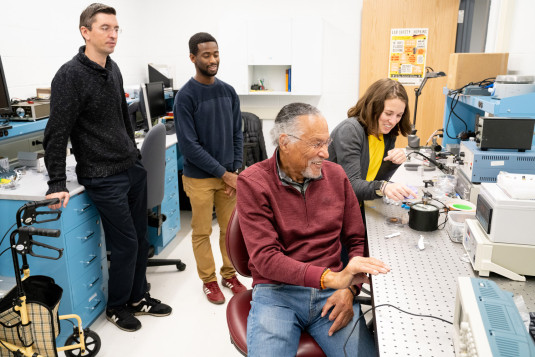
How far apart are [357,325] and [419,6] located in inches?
142

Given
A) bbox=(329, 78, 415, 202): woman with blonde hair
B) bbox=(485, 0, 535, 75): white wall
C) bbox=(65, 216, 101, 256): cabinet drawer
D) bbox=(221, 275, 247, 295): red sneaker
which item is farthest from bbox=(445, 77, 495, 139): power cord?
bbox=(65, 216, 101, 256): cabinet drawer

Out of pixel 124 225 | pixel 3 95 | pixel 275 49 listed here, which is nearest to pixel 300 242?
pixel 124 225

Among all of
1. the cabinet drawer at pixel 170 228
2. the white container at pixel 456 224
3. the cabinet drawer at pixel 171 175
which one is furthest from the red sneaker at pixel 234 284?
the white container at pixel 456 224

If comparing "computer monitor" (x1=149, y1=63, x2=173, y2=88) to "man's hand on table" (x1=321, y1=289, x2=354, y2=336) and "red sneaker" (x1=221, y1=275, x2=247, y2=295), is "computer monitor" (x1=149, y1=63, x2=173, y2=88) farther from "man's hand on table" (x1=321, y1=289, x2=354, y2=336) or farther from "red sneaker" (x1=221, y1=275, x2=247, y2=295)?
"man's hand on table" (x1=321, y1=289, x2=354, y2=336)

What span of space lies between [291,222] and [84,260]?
132cm

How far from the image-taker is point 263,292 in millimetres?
1500

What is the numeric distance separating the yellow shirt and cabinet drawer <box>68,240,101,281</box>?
1.54 meters

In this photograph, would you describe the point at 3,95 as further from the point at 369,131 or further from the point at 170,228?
the point at 369,131

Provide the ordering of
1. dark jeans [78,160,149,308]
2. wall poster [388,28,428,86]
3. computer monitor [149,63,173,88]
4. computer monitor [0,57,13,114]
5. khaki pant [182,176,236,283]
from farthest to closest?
1. computer monitor [149,63,173,88]
2. wall poster [388,28,428,86]
3. khaki pant [182,176,236,283]
4. computer monitor [0,57,13,114]
5. dark jeans [78,160,149,308]

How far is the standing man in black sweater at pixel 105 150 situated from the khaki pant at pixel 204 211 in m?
0.29

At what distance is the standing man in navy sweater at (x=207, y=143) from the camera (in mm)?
2412

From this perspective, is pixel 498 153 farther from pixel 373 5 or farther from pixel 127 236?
pixel 373 5

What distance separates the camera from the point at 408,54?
4.20 meters

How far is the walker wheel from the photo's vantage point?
2047 millimetres
